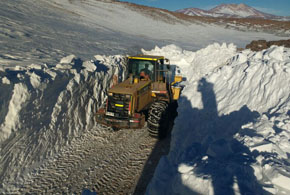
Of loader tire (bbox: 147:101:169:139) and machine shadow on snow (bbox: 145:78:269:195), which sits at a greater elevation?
machine shadow on snow (bbox: 145:78:269:195)

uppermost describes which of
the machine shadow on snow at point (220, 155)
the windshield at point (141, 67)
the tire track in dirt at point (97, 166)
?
the windshield at point (141, 67)

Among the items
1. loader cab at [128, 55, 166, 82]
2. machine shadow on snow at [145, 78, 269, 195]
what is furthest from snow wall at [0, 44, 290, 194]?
loader cab at [128, 55, 166, 82]

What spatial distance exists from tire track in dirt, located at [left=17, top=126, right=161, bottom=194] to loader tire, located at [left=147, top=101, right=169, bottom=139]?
0.38m

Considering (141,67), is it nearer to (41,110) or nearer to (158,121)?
(158,121)

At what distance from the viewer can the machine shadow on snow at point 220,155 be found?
3.07 metres

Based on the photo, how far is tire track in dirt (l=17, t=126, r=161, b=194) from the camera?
5.57 metres

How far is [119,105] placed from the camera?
754cm

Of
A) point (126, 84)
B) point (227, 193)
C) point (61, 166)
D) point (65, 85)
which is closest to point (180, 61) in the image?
point (126, 84)

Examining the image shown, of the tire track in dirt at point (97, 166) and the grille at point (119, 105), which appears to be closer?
the tire track in dirt at point (97, 166)

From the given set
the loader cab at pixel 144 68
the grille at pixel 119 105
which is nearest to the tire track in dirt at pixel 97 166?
the grille at pixel 119 105

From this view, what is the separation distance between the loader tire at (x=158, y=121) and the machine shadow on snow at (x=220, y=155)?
542mm

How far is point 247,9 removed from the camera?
455 feet

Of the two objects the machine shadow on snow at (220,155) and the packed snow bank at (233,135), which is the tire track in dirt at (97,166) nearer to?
the packed snow bank at (233,135)

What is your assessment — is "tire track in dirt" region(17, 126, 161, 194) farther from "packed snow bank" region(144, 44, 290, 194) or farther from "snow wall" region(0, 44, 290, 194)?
"packed snow bank" region(144, 44, 290, 194)
